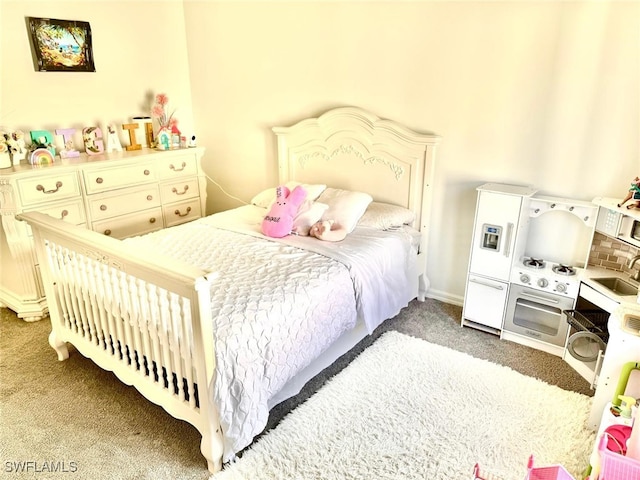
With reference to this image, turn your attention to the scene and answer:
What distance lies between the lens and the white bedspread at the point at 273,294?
1774 mm

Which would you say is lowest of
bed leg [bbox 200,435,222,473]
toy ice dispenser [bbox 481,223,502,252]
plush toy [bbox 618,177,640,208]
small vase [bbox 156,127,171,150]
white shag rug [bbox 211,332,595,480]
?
white shag rug [bbox 211,332,595,480]

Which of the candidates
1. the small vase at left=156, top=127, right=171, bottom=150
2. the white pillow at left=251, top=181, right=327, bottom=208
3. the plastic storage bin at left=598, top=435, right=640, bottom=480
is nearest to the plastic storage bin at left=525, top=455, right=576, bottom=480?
the plastic storage bin at left=598, top=435, right=640, bottom=480

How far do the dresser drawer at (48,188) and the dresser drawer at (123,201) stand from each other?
0.52ft

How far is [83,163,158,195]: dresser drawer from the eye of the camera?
10.2ft

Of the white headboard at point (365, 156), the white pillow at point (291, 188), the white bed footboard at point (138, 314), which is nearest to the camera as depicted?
the white bed footboard at point (138, 314)

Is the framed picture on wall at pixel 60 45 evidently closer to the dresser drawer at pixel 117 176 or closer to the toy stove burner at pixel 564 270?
the dresser drawer at pixel 117 176

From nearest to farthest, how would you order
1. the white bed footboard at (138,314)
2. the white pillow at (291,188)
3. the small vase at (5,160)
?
the white bed footboard at (138,314), the small vase at (5,160), the white pillow at (291,188)

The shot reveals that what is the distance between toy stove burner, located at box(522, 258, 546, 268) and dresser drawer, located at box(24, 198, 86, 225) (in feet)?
9.58

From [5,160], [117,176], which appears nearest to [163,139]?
[117,176]

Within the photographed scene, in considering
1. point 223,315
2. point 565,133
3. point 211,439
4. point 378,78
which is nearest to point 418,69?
point 378,78

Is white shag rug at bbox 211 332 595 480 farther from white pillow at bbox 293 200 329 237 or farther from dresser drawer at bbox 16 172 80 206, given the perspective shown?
dresser drawer at bbox 16 172 80 206

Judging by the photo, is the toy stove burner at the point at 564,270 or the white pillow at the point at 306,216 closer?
the toy stove burner at the point at 564,270

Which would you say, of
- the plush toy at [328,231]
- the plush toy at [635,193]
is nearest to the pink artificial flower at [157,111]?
the plush toy at [328,231]

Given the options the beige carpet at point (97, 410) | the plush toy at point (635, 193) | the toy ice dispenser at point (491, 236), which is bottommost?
the beige carpet at point (97, 410)
